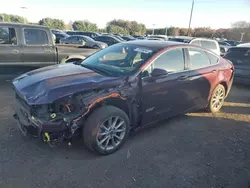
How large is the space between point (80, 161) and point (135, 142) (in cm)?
102

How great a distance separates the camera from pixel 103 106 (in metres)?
3.06

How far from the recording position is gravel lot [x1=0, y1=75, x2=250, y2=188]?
2.68m

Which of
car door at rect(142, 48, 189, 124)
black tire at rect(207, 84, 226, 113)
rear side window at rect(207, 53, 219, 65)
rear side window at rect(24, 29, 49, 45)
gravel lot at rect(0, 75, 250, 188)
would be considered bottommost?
gravel lot at rect(0, 75, 250, 188)

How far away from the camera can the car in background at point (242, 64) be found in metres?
7.34

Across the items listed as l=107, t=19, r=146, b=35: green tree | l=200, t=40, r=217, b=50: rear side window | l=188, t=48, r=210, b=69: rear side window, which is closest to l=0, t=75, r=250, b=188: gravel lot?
l=188, t=48, r=210, b=69: rear side window

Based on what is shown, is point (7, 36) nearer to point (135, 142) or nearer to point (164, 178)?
point (135, 142)

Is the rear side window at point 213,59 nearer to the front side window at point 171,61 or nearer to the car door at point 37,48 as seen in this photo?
the front side window at point 171,61

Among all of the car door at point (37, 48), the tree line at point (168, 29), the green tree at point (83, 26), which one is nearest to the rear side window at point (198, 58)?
the car door at point (37, 48)

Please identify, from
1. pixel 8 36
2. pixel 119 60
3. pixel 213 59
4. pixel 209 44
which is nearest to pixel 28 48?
pixel 8 36

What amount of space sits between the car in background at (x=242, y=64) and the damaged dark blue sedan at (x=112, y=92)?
3547 mm

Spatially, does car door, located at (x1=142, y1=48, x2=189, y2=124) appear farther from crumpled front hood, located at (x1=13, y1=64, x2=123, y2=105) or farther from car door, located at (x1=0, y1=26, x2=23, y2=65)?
car door, located at (x1=0, y1=26, x2=23, y2=65)

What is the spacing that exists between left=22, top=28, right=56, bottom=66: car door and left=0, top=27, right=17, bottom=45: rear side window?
278 mm

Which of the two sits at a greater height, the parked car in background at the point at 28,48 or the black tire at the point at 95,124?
the parked car in background at the point at 28,48

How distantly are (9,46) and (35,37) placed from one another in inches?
29.9
